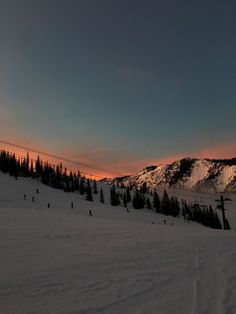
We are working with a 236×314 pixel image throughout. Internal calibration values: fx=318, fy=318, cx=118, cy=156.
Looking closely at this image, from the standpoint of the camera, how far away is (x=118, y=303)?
22.8ft

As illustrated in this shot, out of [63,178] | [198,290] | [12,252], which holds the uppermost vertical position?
[63,178]

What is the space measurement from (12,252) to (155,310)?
6173 millimetres

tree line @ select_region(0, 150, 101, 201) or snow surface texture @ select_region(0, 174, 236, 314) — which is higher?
tree line @ select_region(0, 150, 101, 201)

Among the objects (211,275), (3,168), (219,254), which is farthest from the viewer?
(3,168)

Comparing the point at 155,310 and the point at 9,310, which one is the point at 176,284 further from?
the point at 9,310

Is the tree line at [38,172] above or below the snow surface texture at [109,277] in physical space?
above

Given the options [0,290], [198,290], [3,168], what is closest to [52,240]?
[0,290]

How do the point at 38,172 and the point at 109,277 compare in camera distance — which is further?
the point at 38,172

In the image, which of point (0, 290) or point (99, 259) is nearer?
point (0, 290)

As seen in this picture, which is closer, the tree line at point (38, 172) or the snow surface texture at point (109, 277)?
the snow surface texture at point (109, 277)

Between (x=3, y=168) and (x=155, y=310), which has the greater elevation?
(x=3, y=168)

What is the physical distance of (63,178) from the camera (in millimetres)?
128250

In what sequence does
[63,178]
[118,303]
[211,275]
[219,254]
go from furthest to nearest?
[63,178]
[219,254]
[211,275]
[118,303]

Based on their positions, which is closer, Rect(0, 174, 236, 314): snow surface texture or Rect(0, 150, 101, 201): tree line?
Rect(0, 174, 236, 314): snow surface texture
